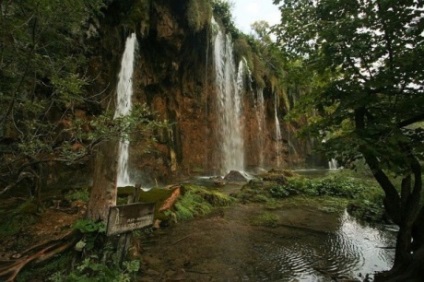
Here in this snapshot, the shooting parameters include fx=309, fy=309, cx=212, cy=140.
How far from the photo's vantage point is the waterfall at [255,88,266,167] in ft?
93.7

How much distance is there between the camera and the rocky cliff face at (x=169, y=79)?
1456 cm

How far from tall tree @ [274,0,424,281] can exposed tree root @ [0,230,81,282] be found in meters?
3.98

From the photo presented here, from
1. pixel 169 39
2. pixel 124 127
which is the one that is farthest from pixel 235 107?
pixel 124 127

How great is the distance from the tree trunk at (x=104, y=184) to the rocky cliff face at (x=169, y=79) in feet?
25.6

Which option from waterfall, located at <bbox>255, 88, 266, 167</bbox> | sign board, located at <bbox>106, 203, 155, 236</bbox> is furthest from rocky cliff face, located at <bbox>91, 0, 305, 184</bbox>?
sign board, located at <bbox>106, 203, 155, 236</bbox>

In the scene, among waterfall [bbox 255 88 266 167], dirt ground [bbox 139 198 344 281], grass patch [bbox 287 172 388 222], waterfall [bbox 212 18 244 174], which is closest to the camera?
dirt ground [bbox 139 198 344 281]

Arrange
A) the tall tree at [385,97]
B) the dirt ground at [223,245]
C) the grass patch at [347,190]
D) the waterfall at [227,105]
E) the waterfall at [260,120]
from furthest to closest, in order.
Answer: the waterfall at [260,120]
the waterfall at [227,105]
the grass patch at [347,190]
the dirt ground at [223,245]
the tall tree at [385,97]

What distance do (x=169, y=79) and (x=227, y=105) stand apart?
6375 millimetres

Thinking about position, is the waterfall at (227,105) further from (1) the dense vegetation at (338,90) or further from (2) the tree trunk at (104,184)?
(2) the tree trunk at (104,184)

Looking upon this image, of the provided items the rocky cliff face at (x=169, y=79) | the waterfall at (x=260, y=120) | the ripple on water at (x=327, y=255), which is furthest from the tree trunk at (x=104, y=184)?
the waterfall at (x=260, y=120)

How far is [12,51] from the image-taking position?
163 inches

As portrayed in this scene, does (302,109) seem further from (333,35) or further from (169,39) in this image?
(169,39)

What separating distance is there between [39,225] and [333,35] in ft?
21.5

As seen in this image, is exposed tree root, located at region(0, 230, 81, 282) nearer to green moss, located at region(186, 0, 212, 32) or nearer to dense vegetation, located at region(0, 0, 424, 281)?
dense vegetation, located at region(0, 0, 424, 281)
